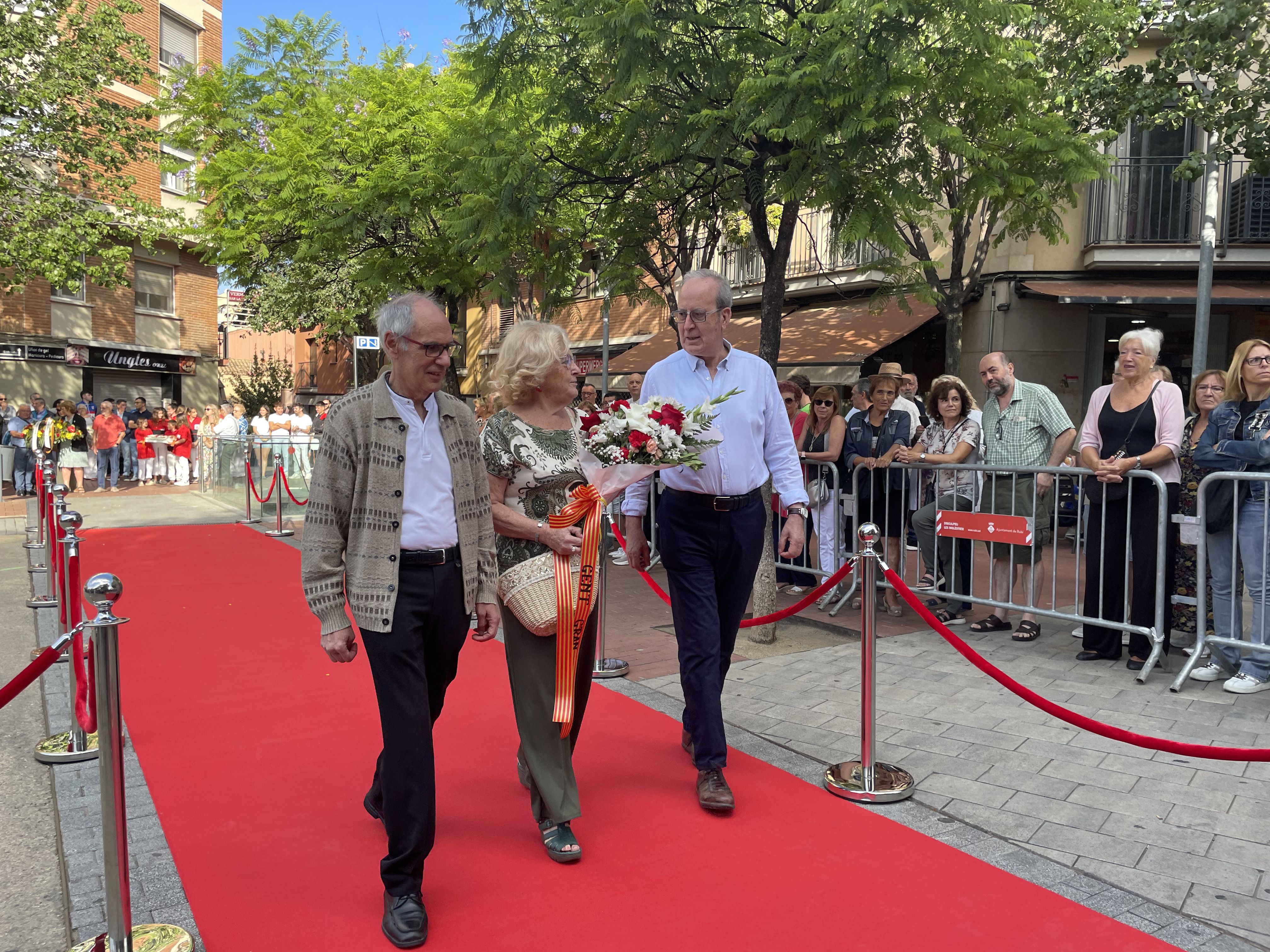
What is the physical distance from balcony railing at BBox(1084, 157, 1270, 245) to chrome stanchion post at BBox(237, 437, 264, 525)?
1418 cm

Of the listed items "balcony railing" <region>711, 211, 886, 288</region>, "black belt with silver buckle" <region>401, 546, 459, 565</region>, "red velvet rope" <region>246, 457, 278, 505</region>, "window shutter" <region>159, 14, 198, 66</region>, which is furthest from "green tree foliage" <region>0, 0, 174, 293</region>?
"black belt with silver buckle" <region>401, 546, 459, 565</region>

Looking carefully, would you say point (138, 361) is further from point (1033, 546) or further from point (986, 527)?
point (1033, 546)

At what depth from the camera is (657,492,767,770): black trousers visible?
3.98 metres

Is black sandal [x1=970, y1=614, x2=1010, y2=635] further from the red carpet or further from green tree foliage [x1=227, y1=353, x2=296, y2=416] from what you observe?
green tree foliage [x1=227, y1=353, x2=296, y2=416]

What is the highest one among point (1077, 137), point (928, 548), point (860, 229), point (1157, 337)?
point (1077, 137)

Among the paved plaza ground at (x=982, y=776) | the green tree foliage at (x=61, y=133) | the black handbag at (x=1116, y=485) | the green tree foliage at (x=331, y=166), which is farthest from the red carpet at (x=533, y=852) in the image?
the green tree foliage at (x=61, y=133)

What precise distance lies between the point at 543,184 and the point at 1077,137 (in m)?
4.70

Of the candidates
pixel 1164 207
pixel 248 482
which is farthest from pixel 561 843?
pixel 1164 207

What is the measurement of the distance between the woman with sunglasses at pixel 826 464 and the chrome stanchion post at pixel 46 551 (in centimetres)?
594

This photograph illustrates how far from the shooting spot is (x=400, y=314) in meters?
3.07

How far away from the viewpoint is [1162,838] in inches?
144

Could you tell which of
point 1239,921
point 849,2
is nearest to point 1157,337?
point 849,2

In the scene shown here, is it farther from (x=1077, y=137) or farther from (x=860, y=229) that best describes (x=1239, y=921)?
(x=1077, y=137)

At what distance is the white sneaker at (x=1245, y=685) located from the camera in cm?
547
